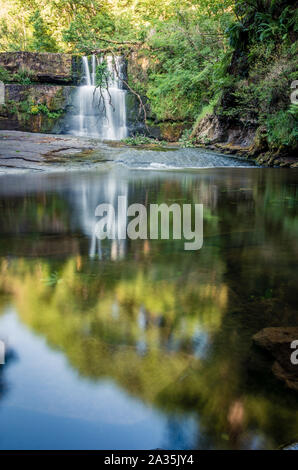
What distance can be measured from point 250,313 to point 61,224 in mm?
1804

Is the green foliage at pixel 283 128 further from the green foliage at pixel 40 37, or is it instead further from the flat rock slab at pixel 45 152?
the green foliage at pixel 40 37

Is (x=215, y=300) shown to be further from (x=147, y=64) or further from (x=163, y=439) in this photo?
(x=147, y=64)

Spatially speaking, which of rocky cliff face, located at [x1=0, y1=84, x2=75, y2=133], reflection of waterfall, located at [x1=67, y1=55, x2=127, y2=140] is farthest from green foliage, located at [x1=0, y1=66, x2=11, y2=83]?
reflection of waterfall, located at [x1=67, y1=55, x2=127, y2=140]

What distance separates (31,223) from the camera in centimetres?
266

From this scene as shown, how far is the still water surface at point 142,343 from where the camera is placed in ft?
2.39

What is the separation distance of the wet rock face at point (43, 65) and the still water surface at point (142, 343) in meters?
19.7

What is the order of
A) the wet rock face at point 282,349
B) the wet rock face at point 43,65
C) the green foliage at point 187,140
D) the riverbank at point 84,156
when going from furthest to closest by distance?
the wet rock face at point 43,65 → the green foliage at point 187,140 → the riverbank at point 84,156 → the wet rock face at point 282,349

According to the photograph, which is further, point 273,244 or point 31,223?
point 31,223

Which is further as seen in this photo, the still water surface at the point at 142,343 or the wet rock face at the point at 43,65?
the wet rock face at the point at 43,65

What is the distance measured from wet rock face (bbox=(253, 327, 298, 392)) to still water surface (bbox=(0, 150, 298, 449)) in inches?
1.2

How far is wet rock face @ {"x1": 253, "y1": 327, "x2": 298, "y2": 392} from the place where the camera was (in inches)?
34.9

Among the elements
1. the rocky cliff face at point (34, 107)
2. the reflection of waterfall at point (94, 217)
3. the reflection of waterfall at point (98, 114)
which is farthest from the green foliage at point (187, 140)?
the reflection of waterfall at point (94, 217)
